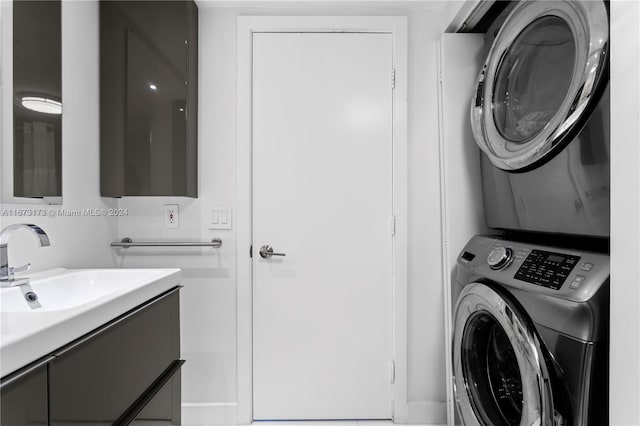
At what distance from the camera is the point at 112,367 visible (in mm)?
954

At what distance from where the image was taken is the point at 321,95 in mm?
1882

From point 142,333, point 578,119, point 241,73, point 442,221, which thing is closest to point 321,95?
point 241,73

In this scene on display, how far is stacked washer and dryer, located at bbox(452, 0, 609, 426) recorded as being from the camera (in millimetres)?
937

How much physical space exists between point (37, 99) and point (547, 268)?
187 centimetres

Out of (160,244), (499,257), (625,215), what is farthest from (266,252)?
(625,215)

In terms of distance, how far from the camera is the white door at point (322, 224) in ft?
6.17

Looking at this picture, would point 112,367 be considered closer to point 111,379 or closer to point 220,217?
point 111,379

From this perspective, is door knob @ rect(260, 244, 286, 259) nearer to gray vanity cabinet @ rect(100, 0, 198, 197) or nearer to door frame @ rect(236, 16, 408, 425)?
door frame @ rect(236, 16, 408, 425)

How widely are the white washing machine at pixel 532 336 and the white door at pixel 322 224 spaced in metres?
0.53

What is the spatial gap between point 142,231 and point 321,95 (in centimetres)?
119

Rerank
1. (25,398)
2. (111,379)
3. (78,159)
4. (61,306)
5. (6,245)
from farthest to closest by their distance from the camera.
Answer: (78,159), (61,306), (6,245), (111,379), (25,398)

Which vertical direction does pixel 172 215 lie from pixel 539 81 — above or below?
below

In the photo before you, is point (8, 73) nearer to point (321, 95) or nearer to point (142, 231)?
point (142, 231)

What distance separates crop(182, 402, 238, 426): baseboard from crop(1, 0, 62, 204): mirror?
1.23 meters
